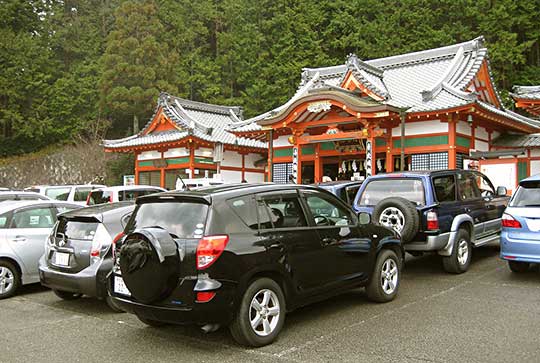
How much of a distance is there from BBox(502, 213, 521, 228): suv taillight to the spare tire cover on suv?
5.29 metres

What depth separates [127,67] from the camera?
33625 mm

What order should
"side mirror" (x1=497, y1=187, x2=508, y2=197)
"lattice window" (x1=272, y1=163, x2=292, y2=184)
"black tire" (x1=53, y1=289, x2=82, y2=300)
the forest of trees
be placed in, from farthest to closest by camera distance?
the forest of trees
"lattice window" (x1=272, y1=163, x2=292, y2=184)
"side mirror" (x1=497, y1=187, x2=508, y2=197)
"black tire" (x1=53, y1=289, x2=82, y2=300)

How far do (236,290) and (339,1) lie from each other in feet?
118

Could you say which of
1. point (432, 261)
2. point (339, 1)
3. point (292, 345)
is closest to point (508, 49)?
point (339, 1)

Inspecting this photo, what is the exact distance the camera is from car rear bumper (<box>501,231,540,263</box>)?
666 centimetres

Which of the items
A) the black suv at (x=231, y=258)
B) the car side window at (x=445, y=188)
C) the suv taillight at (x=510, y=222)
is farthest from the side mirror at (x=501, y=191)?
the black suv at (x=231, y=258)

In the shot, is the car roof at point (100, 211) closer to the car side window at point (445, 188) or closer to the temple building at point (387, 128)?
the car side window at point (445, 188)

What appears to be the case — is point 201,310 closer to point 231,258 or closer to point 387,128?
point 231,258

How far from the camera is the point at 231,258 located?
13.7ft

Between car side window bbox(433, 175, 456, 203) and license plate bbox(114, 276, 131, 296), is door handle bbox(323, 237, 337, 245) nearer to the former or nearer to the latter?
license plate bbox(114, 276, 131, 296)

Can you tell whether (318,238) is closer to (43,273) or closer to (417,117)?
(43,273)

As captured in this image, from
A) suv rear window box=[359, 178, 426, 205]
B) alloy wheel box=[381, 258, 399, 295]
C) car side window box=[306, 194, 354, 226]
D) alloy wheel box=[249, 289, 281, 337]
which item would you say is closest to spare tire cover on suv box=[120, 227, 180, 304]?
alloy wheel box=[249, 289, 281, 337]

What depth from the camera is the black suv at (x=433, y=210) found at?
22.6 feet

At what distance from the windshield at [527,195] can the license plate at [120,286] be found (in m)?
5.86
